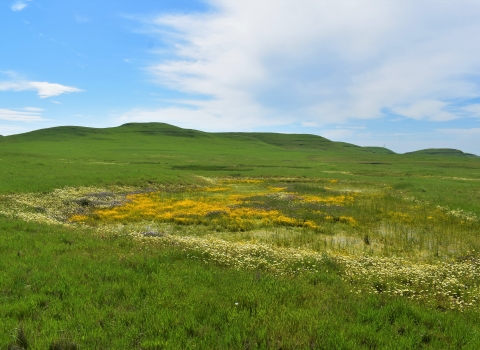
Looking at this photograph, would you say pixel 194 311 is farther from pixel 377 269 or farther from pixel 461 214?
pixel 461 214

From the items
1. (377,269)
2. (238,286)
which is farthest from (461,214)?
(238,286)

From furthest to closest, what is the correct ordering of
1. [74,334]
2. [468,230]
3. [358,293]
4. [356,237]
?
[468,230] < [356,237] < [358,293] < [74,334]

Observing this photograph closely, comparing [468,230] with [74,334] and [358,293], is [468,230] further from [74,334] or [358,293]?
[74,334]

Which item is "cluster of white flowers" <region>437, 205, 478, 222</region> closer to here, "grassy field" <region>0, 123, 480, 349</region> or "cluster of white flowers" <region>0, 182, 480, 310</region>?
"grassy field" <region>0, 123, 480, 349</region>

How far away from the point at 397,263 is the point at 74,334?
13199mm

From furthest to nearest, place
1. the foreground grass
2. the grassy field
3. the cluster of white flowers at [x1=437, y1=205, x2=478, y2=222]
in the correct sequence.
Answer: the cluster of white flowers at [x1=437, y1=205, x2=478, y2=222], the grassy field, the foreground grass

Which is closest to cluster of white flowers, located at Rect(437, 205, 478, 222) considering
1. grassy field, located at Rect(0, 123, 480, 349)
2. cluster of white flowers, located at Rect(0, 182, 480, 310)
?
grassy field, located at Rect(0, 123, 480, 349)

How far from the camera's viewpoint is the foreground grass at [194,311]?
6.59 meters

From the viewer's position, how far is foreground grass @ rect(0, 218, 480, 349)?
259 inches

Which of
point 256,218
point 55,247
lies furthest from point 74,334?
point 256,218

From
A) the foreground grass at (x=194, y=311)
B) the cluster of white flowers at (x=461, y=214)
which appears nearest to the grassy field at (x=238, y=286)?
the foreground grass at (x=194, y=311)

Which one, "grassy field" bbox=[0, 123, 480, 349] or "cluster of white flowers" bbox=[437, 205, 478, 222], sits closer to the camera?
"grassy field" bbox=[0, 123, 480, 349]

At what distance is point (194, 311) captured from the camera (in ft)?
25.4

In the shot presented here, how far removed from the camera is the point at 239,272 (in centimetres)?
1096
